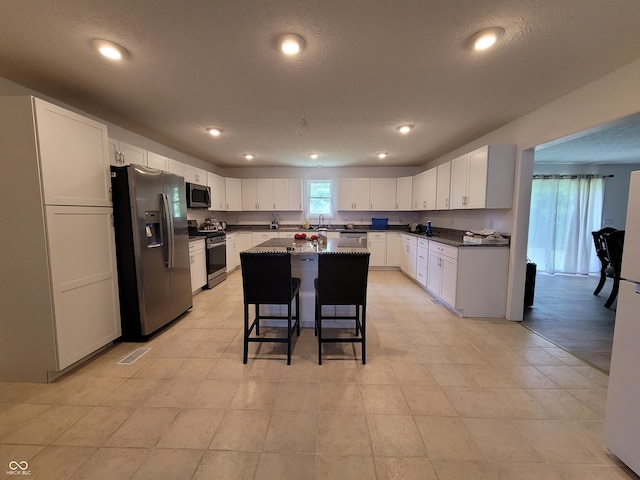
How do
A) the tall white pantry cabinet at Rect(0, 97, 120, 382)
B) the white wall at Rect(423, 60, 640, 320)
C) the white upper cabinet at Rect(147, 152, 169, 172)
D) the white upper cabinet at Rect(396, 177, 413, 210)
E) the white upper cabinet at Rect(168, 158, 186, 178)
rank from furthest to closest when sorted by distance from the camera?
the white upper cabinet at Rect(396, 177, 413, 210), the white upper cabinet at Rect(168, 158, 186, 178), the white upper cabinet at Rect(147, 152, 169, 172), the white wall at Rect(423, 60, 640, 320), the tall white pantry cabinet at Rect(0, 97, 120, 382)

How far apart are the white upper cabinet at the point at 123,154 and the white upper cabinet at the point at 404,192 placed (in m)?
4.85

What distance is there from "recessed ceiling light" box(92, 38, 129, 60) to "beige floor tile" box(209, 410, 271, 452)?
2570 millimetres

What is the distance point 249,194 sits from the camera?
616cm

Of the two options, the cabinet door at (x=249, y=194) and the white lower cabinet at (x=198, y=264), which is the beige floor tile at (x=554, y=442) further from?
the cabinet door at (x=249, y=194)

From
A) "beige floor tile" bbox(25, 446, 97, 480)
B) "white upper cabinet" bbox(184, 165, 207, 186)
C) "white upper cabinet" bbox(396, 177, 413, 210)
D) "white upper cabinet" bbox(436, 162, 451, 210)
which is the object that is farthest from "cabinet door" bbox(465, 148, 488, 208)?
"white upper cabinet" bbox(184, 165, 207, 186)

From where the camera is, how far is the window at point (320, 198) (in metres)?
6.35

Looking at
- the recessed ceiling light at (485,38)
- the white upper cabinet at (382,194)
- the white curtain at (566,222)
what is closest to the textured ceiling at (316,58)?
the recessed ceiling light at (485,38)

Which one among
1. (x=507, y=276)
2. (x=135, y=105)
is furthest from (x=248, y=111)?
(x=507, y=276)

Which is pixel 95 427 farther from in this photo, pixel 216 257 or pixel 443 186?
pixel 443 186

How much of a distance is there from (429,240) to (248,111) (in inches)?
127

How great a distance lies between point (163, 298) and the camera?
2859 millimetres

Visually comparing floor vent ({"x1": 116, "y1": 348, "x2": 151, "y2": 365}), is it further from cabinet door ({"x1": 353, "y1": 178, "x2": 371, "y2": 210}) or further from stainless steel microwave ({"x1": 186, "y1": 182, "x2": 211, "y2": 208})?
cabinet door ({"x1": 353, "y1": 178, "x2": 371, "y2": 210})

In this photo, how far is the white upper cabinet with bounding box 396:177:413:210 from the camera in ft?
19.0

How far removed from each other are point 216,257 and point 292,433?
3723 millimetres
